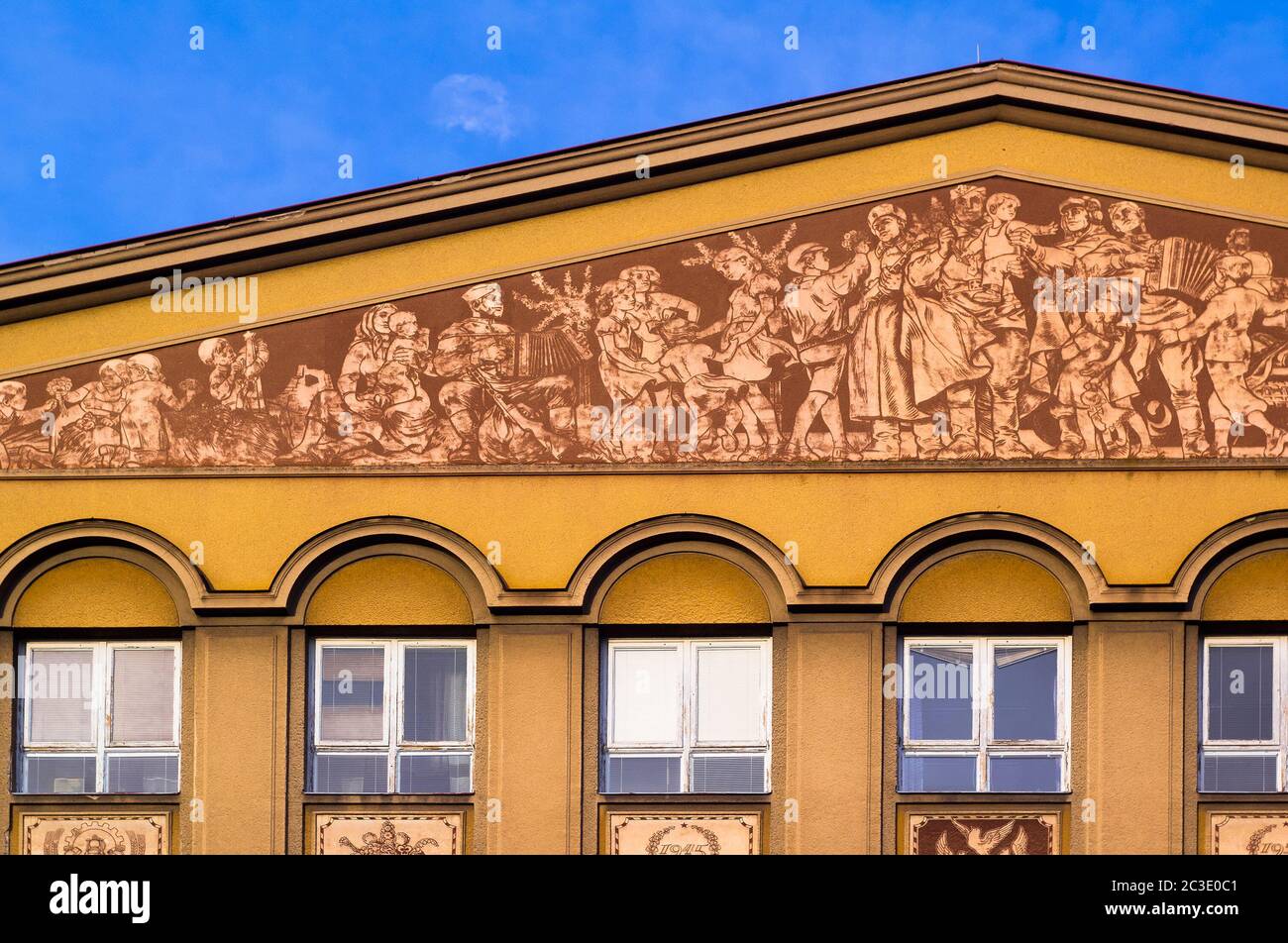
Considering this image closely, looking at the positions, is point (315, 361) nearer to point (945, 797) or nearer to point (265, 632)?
point (265, 632)

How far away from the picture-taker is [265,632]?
12680mm

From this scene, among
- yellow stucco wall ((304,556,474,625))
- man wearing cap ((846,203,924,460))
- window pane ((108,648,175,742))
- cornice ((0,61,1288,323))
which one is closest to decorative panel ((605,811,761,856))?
yellow stucco wall ((304,556,474,625))

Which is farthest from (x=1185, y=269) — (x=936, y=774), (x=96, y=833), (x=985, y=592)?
(x=96, y=833)

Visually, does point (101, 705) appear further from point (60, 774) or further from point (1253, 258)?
point (1253, 258)

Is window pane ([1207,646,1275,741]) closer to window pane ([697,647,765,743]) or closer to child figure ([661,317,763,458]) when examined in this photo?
window pane ([697,647,765,743])

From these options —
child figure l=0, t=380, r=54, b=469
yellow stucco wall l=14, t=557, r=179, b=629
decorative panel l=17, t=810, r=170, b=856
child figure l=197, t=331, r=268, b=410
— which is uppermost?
child figure l=197, t=331, r=268, b=410

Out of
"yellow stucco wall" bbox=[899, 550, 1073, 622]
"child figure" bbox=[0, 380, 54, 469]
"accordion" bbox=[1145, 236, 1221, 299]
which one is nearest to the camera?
"yellow stucco wall" bbox=[899, 550, 1073, 622]

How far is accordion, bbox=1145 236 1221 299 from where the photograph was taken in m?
12.7

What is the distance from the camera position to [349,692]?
12781mm

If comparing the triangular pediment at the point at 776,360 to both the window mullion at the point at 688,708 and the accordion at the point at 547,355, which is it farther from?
the window mullion at the point at 688,708

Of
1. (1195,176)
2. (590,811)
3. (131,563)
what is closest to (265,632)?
(131,563)

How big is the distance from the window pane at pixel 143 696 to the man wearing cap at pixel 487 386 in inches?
132

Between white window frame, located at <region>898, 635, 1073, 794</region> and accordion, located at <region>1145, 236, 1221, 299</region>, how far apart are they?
3350 millimetres

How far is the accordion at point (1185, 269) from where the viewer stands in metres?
12.7
